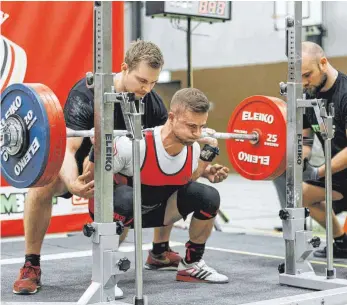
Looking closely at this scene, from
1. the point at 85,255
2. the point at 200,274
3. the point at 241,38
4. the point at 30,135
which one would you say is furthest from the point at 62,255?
the point at 241,38

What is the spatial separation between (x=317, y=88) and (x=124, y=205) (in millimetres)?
1331

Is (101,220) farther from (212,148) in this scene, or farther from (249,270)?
(249,270)

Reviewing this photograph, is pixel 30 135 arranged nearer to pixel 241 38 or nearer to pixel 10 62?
pixel 10 62

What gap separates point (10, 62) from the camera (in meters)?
4.63

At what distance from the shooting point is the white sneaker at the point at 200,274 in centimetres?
323

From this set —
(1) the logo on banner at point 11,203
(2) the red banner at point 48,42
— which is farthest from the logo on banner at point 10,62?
(1) the logo on banner at point 11,203

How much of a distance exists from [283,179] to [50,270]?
177 centimetres

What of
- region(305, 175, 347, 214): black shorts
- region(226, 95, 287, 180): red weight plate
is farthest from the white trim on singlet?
region(305, 175, 347, 214): black shorts

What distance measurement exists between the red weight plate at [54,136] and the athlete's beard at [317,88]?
1568mm

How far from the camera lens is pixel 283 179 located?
15.1 ft

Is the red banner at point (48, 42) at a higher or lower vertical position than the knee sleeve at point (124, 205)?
higher

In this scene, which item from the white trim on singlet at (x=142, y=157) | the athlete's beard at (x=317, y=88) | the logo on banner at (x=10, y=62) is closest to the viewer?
the white trim on singlet at (x=142, y=157)

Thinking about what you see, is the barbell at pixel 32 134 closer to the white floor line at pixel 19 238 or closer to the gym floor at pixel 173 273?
the gym floor at pixel 173 273

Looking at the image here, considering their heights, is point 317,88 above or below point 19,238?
above
